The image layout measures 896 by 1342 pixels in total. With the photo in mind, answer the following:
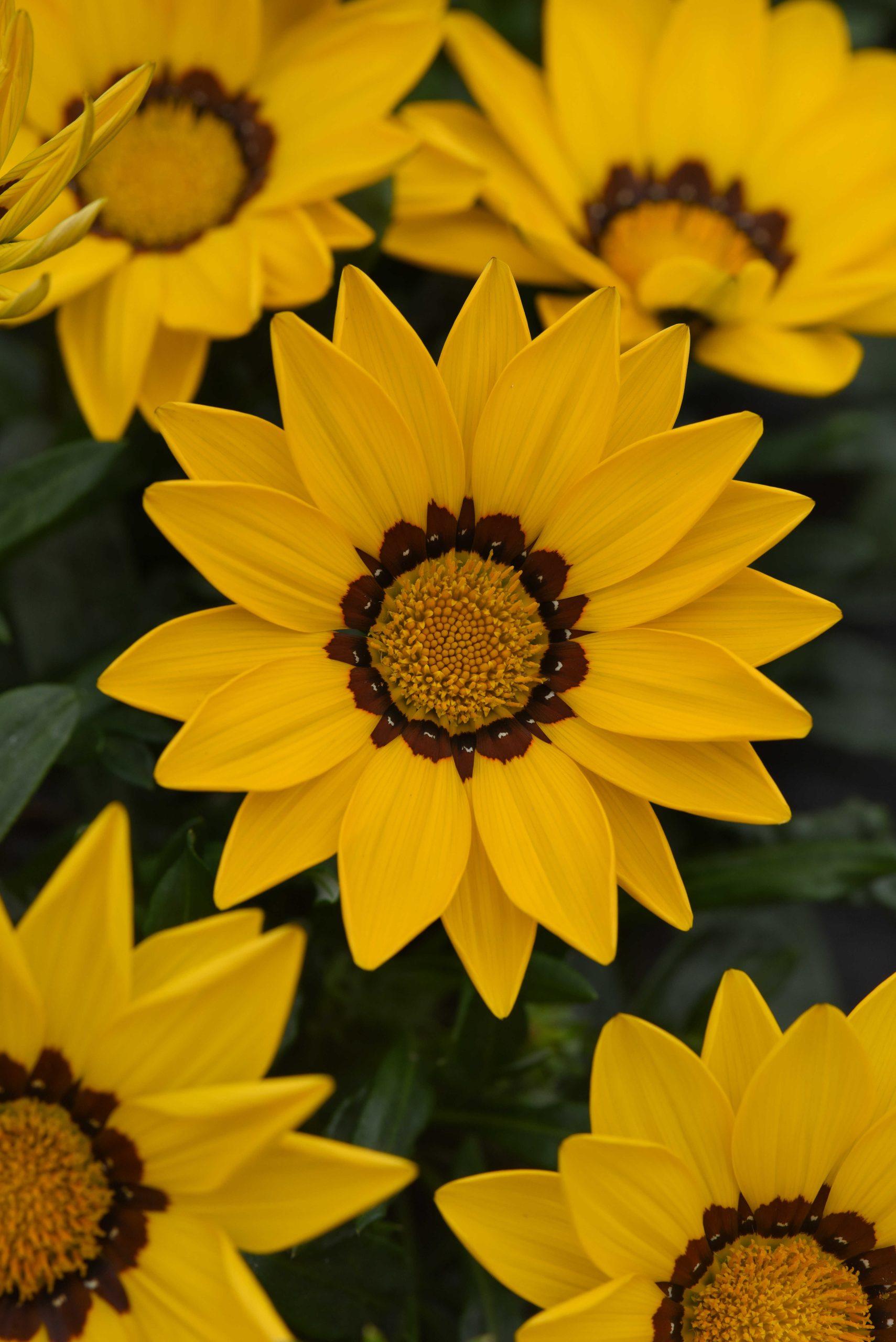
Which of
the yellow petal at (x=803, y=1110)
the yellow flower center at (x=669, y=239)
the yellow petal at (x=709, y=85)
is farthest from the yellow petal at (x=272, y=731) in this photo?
the yellow petal at (x=709, y=85)

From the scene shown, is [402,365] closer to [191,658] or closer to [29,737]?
[191,658]

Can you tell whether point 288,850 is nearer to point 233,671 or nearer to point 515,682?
point 233,671

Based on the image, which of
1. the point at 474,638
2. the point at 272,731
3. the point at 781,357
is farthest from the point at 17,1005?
the point at 781,357

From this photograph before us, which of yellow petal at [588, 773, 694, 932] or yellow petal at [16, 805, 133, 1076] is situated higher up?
yellow petal at [16, 805, 133, 1076]

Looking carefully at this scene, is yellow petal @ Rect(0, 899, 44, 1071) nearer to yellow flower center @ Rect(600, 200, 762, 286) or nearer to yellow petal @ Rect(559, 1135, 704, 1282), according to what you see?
yellow petal @ Rect(559, 1135, 704, 1282)

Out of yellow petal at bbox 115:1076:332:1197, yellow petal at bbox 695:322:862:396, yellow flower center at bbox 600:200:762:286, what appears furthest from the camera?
yellow flower center at bbox 600:200:762:286

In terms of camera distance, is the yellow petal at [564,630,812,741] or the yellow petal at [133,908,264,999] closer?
the yellow petal at [133,908,264,999]

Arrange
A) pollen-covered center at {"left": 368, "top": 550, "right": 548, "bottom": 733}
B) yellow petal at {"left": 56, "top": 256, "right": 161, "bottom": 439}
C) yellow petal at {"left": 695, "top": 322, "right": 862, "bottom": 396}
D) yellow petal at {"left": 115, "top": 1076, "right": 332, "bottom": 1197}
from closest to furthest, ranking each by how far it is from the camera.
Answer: yellow petal at {"left": 115, "top": 1076, "right": 332, "bottom": 1197}
pollen-covered center at {"left": 368, "top": 550, "right": 548, "bottom": 733}
yellow petal at {"left": 56, "top": 256, "right": 161, "bottom": 439}
yellow petal at {"left": 695, "top": 322, "right": 862, "bottom": 396}

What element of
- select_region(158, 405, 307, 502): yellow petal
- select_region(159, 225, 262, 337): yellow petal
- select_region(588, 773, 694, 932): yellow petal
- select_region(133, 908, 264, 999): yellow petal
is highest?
select_region(159, 225, 262, 337): yellow petal

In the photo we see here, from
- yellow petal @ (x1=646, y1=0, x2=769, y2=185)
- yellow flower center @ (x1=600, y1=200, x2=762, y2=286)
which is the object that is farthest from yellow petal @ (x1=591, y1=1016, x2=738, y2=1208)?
yellow petal @ (x1=646, y1=0, x2=769, y2=185)
